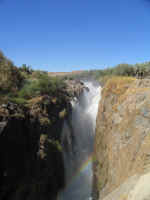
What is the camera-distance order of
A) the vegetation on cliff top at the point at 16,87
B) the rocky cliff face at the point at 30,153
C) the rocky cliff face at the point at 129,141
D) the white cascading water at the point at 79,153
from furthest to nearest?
1. the white cascading water at the point at 79,153
2. the vegetation on cliff top at the point at 16,87
3. the rocky cliff face at the point at 30,153
4. the rocky cliff face at the point at 129,141

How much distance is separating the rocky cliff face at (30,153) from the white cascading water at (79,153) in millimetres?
853

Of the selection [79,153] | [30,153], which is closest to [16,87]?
[30,153]

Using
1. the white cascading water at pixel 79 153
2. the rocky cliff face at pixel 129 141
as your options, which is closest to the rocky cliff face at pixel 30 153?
the white cascading water at pixel 79 153

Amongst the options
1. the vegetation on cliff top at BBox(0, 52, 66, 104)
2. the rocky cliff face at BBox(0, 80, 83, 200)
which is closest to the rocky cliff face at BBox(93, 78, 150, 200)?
the rocky cliff face at BBox(0, 80, 83, 200)

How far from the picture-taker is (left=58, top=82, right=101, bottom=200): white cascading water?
9281 millimetres

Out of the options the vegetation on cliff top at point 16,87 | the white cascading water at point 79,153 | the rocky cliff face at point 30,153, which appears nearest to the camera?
the rocky cliff face at point 30,153

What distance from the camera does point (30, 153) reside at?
688 cm

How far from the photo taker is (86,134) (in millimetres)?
14664

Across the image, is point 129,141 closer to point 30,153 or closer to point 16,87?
point 30,153

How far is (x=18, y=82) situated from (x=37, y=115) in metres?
3.70

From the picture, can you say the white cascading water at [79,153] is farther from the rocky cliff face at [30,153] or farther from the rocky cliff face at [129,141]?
the rocky cliff face at [129,141]

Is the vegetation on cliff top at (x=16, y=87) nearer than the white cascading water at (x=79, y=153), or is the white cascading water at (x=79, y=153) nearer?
the vegetation on cliff top at (x=16, y=87)

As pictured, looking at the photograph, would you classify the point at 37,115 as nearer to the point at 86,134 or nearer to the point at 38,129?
the point at 38,129

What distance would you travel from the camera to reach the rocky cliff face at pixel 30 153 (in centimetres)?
545
